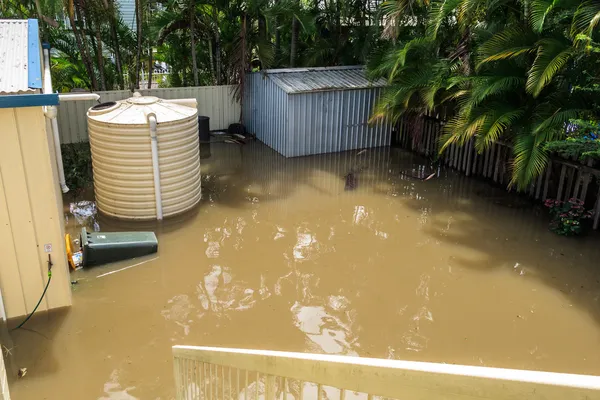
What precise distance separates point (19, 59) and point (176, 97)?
23.7 ft

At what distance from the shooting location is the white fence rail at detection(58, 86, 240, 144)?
11703 mm

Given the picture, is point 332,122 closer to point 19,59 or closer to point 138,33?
point 138,33

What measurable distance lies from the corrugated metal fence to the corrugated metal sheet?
7482 millimetres

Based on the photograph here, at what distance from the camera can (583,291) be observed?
266 inches

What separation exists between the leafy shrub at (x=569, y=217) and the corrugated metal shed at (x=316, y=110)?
4.75 metres

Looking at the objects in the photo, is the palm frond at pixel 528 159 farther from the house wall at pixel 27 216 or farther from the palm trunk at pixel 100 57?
the palm trunk at pixel 100 57

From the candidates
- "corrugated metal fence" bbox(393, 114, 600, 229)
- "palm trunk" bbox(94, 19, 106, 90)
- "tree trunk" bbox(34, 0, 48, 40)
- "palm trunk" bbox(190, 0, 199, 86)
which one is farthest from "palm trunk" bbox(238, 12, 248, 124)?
"tree trunk" bbox(34, 0, 48, 40)

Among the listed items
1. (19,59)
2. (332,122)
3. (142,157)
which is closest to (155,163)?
(142,157)

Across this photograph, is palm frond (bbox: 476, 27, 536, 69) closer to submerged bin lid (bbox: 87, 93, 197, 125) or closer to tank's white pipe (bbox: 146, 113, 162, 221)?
submerged bin lid (bbox: 87, 93, 197, 125)

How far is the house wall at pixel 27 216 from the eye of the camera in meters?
5.25

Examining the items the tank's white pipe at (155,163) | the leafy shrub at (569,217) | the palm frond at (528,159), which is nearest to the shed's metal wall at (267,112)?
the tank's white pipe at (155,163)

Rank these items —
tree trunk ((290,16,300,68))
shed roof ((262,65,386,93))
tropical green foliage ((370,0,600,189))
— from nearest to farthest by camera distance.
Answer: tropical green foliage ((370,0,600,189)), shed roof ((262,65,386,93)), tree trunk ((290,16,300,68))

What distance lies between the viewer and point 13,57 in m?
5.68

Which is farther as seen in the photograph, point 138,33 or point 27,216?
point 138,33
